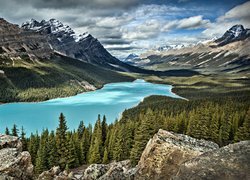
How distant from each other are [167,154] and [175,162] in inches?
29.6

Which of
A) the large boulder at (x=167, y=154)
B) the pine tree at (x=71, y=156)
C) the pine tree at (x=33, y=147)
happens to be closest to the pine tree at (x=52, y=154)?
the pine tree at (x=71, y=156)

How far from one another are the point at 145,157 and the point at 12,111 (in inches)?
7383

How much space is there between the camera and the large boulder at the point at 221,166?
11188 mm

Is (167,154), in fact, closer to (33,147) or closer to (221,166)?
(221,166)

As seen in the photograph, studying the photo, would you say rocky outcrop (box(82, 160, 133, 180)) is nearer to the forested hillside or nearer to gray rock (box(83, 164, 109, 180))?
gray rock (box(83, 164, 109, 180))

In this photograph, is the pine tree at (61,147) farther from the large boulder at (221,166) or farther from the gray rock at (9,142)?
the large boulder at (221,166)

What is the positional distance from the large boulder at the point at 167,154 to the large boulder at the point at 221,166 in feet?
16.9

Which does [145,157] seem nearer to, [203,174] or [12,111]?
[203,174]

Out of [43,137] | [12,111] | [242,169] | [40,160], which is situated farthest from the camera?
[12,111]

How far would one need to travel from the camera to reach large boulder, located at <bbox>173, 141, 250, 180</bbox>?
36.7ft

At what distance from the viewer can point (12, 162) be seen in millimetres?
29141

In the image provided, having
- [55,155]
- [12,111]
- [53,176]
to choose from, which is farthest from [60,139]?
[12,111]

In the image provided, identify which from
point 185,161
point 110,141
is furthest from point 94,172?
point 110,141

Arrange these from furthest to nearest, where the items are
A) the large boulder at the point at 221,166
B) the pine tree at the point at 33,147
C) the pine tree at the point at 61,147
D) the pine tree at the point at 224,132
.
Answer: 1. the pine tree at the point at 224,132
2. the pine tree at the point at 33,147
3. the pine tree at the point at 61,147
4. the large boulder at the point at 221,166
